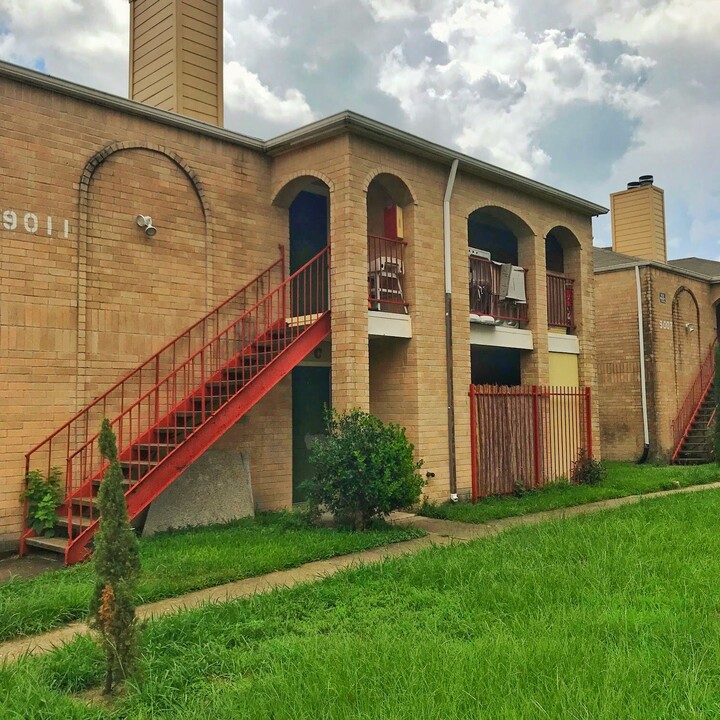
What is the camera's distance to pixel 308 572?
6.58 m

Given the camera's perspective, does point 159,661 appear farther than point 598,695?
Yes

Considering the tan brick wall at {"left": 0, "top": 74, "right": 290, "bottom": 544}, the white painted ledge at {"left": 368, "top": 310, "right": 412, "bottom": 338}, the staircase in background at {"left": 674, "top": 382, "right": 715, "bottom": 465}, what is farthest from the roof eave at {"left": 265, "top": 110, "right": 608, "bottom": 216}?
the staircase in background at {"left": 674, "top": 382, "right": 715, "bottom": 465}

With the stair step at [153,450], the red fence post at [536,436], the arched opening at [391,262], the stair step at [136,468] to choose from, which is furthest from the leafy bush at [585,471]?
the stair step at [136,468]

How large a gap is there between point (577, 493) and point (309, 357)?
4.78 meters

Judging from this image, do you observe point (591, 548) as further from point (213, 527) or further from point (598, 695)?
point (213, 527)

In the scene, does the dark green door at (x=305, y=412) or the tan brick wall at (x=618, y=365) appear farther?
the tan brick wall at (x=618, y=365)

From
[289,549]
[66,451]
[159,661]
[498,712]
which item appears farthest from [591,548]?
[66,451]

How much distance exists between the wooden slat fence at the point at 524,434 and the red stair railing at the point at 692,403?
5545 mm

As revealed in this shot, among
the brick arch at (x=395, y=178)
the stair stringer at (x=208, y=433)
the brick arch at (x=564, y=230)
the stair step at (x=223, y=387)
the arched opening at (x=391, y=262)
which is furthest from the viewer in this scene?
the brick arch at (x=564, y=230)

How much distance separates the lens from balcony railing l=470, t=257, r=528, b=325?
1216 cm

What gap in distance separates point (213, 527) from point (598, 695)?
5.90 meters

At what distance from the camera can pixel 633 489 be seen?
1209 centimetres

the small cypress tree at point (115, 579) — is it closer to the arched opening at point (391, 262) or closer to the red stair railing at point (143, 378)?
the red stair railing at point (143, 378)

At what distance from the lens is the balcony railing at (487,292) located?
39.9 feet
